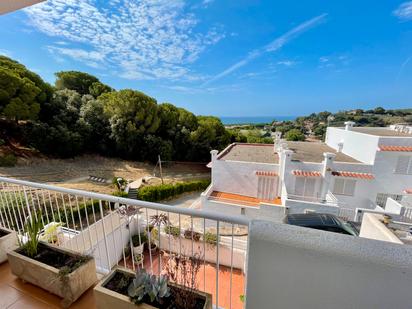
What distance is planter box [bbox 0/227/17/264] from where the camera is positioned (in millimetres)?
2270

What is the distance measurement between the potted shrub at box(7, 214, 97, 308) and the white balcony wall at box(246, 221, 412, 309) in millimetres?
1575

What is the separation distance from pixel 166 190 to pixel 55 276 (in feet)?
35.9

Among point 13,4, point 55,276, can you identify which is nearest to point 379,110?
point 13,4

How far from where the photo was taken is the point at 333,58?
64.1ft

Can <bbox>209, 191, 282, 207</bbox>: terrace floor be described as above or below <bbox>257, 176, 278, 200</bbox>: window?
below

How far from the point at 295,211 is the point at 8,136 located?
1853cm

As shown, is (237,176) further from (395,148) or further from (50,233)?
(50,233)

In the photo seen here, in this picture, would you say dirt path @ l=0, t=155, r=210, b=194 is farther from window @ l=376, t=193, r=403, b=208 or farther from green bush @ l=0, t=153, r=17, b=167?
window @ l=376, t=193, r=403, b=208

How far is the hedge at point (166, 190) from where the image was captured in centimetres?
1150

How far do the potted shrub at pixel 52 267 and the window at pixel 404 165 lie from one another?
439 inches

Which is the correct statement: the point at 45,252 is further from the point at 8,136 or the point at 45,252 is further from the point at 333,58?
the point at 333,58

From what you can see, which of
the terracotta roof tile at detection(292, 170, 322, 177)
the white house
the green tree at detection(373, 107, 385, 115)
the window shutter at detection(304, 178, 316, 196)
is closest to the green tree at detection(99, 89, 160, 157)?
the white house

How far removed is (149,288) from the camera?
50.1 inches

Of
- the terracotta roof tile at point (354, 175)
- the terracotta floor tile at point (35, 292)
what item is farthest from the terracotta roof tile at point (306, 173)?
the terracotta floor tile at point (35, 292)
